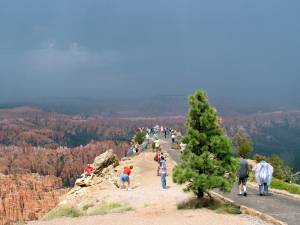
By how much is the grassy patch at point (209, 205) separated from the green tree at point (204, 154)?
0.52m

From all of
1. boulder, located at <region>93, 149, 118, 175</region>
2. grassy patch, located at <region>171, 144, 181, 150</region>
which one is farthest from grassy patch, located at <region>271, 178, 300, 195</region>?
grassy patch, located at <region>171, 144, 181, 150</region>

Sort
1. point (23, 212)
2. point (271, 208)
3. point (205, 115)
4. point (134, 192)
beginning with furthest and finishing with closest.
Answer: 1. point (23, 212)
2. point (134, 192)
3. point (205, 115)
4. point (271, 208)

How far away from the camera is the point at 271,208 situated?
26266 mm

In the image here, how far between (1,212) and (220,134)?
175 metres

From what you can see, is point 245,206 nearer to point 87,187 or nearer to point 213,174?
point 213,174

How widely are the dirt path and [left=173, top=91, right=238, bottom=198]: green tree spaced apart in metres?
1.94

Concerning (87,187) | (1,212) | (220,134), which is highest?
(220,134)

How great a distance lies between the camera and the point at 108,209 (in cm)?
3150

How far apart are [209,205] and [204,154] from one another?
3.26 metres

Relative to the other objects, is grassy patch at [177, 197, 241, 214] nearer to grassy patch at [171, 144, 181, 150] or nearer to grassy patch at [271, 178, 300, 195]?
grassy patch at [271, 178, 300, 195]

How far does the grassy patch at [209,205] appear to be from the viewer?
86.2 ft

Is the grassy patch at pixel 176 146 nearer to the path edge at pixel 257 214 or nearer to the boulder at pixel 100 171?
the boulder at pixel 100 171

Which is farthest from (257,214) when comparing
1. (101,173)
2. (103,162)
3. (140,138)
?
(140,138)

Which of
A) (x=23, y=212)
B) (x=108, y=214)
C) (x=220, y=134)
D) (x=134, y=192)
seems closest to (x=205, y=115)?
(x=220, y=134)
